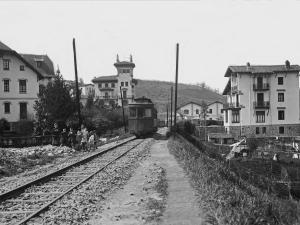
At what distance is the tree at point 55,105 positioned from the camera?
29188mm

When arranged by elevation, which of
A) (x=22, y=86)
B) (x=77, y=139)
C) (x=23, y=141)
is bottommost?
(x=23, y=141)

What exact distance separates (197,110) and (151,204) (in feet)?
260

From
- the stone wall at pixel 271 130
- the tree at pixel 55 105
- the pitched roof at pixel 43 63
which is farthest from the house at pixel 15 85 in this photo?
the stone wall at pixel 271 130

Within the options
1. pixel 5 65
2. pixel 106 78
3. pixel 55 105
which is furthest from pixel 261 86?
pixel 106 78

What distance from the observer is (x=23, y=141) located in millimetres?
22734

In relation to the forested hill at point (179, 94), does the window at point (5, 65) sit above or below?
below

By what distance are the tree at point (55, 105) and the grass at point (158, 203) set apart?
69.2 feet

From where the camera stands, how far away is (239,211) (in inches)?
205

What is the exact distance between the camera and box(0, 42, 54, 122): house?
39.9 meters

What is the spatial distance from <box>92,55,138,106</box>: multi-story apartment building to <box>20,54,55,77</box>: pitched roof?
20.1 metres

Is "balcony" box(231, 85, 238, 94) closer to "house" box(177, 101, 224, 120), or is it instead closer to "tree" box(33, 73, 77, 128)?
"house" box(177, 101, 224, 120)

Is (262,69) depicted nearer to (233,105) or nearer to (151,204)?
(233,105)

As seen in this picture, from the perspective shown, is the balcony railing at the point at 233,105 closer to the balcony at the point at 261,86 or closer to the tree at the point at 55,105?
the balcony at the point at 261,86

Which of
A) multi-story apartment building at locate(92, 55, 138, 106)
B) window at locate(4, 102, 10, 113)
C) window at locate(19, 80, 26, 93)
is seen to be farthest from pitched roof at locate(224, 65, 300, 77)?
window at locate(4, 102, 10, 113)
